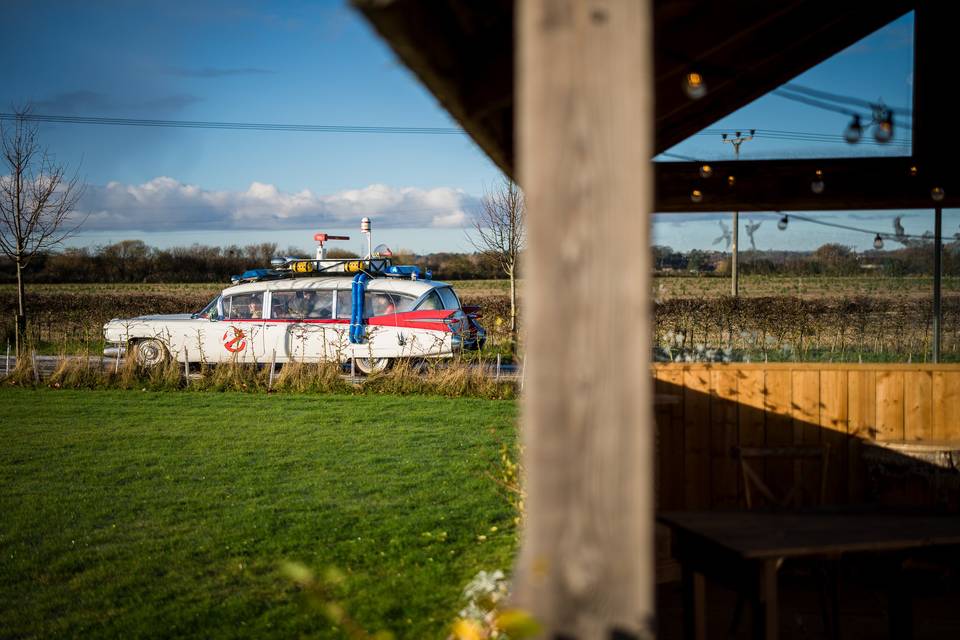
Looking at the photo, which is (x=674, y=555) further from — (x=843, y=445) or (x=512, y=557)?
(x=843, y=445)

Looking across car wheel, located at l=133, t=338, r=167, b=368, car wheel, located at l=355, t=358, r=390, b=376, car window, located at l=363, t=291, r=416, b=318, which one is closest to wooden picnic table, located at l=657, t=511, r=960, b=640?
car wheel, located at l=355, t=358, r=390, b=376

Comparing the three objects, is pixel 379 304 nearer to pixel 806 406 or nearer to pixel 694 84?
pixel 806 406

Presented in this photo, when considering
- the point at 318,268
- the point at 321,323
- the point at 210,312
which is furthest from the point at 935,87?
the point at 210,312

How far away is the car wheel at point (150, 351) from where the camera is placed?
49.5 ft

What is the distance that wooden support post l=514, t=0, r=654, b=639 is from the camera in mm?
1676

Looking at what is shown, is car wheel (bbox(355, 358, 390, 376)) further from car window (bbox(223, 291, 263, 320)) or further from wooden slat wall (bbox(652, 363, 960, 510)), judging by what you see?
wooden slat wall (bbox(652, 363, 960, 510))

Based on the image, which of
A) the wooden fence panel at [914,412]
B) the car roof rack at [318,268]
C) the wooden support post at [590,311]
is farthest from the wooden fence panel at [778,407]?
the car roof rack at [318,268]

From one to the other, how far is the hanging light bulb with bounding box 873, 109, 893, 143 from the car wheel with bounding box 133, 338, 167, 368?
11.9 m

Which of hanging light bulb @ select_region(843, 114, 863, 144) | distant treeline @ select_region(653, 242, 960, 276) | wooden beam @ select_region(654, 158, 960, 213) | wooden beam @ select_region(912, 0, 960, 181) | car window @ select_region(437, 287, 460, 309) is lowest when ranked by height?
car window @ select_region(437, 287, 460, 309)

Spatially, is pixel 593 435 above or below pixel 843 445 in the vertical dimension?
above

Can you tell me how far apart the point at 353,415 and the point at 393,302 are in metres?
3.46

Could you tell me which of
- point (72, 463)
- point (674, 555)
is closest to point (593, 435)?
point (674, 555)

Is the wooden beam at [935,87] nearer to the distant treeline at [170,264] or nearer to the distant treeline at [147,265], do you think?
the distant treeline at [170,264]

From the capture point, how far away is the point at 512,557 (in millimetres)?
5789
